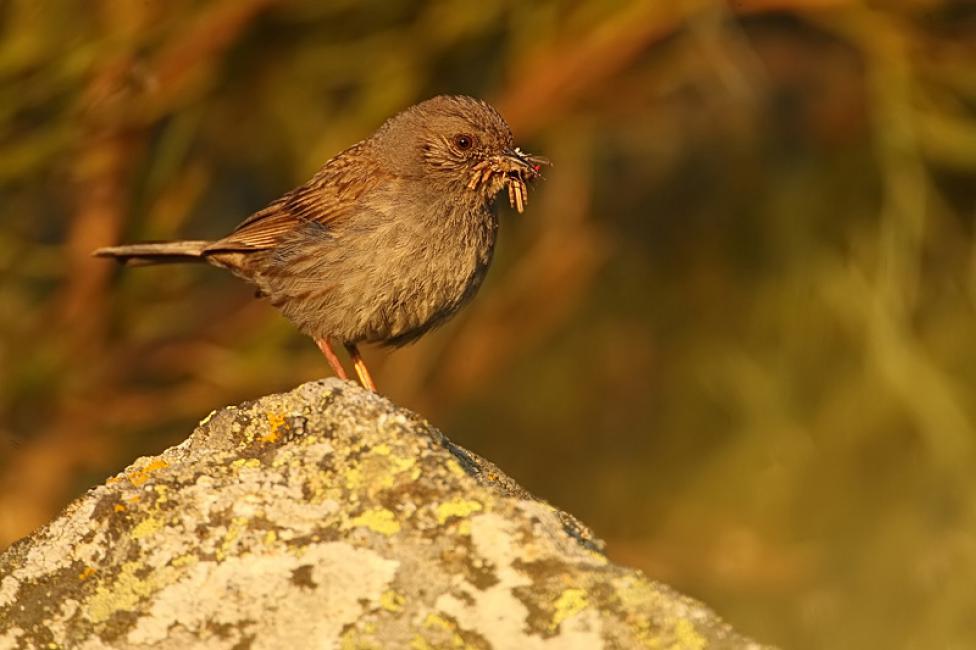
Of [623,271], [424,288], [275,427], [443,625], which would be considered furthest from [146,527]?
[623,271]

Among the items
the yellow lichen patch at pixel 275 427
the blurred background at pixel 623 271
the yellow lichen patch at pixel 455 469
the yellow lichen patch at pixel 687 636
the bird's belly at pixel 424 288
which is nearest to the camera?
the yellow lichen patch at pixel 687 636

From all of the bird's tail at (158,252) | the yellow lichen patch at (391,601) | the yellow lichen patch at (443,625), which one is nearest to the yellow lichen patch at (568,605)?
the yellow lichen patch at (443,625)

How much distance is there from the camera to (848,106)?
8.02m

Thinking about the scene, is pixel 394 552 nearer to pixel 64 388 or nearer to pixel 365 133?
pixel 64 388

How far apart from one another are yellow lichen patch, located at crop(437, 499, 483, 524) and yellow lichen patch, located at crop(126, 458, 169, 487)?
60 cm

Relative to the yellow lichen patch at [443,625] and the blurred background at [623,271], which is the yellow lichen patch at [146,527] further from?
the blurred background at [623,271]

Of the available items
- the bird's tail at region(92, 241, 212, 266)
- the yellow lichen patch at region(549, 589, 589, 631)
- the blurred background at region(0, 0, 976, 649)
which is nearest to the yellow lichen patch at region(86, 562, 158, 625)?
the yellow lichen patch at region(549, 589, 589, 631)

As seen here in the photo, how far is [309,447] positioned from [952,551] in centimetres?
Result: 472

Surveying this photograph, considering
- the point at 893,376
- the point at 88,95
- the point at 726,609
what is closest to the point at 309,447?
the point at 88,95

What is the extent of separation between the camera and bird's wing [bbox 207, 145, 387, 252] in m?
5.07

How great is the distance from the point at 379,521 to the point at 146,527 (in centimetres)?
44

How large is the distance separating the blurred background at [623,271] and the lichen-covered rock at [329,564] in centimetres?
309

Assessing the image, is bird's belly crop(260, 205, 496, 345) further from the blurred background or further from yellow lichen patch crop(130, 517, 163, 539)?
yellow lichen patch crop(130, 517, 163, 539)

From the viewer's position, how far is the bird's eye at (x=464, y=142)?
507 cm
